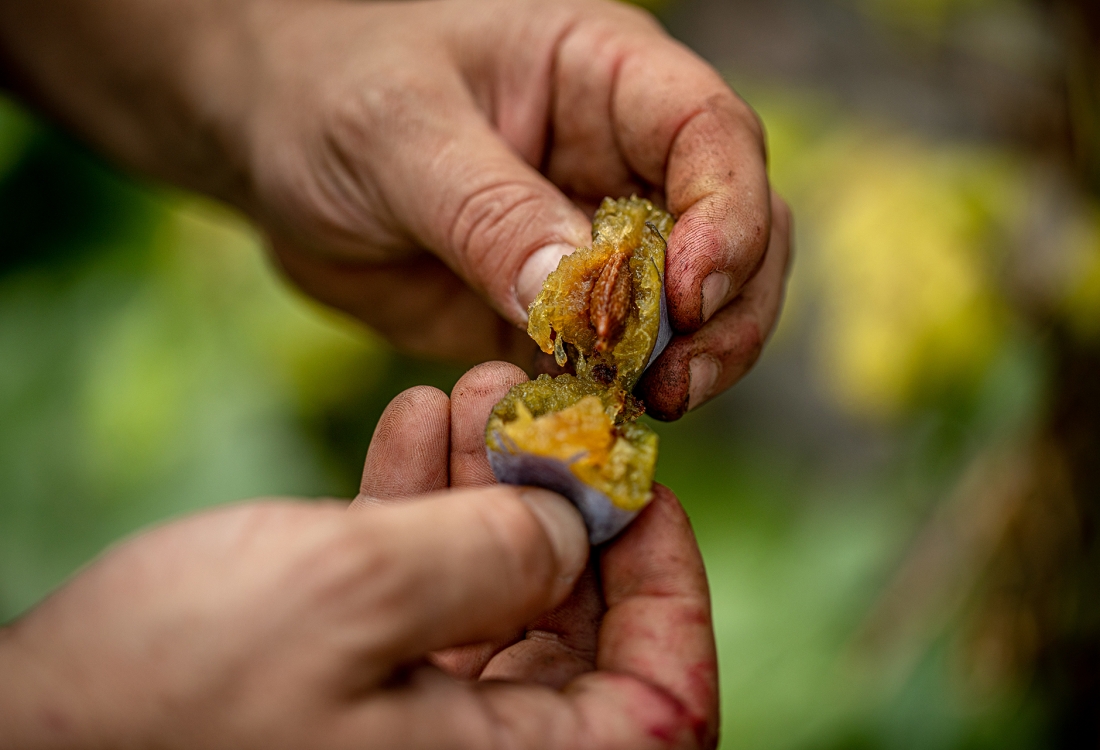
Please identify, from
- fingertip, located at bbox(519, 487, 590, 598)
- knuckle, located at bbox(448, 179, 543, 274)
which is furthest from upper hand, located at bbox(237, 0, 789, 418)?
fingertip, located at bbox(519, 487, 590, 598)

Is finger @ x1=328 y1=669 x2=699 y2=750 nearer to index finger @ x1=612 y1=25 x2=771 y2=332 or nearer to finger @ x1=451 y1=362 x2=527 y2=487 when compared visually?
finger @ x1=451 y1=362 x2=527 y2=487

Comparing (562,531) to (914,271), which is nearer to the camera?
(562,531)

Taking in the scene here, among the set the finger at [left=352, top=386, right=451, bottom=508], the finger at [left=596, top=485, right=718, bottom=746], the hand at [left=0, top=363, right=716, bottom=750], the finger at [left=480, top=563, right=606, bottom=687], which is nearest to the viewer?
the hand at [left=0, top=363, right=716, bottom=750]

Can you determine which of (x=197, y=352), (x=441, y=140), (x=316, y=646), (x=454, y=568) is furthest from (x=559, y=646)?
(x=197, y=352)

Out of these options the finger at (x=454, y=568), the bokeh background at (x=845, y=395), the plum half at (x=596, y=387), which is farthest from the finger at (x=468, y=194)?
the bokeh background at (x=845, y=395)

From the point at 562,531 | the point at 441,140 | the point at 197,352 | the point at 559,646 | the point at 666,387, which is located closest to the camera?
the point at 562,531

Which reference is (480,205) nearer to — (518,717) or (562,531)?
(562,531)

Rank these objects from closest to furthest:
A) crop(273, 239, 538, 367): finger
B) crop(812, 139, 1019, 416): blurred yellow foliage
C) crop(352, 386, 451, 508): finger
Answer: crop(352, 386, 451, 508): finger → crop(273, 239, 538, 367): finger → crop(812, 139, 1019, 416): blurred yellow foliage

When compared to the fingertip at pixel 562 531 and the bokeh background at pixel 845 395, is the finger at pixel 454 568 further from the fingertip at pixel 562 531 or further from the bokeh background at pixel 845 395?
the bokeh background at pixel 845 395
